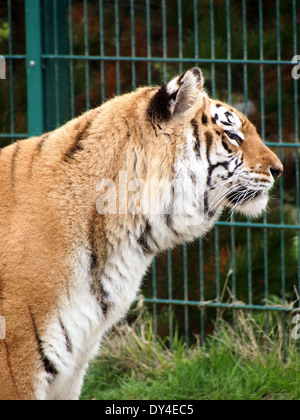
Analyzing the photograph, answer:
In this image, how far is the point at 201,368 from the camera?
4207 mm

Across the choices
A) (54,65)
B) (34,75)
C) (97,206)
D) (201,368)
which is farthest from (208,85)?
(97,206)

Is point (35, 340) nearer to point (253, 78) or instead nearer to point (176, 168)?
point (176, 168)

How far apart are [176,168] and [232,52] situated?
2608 millimetres

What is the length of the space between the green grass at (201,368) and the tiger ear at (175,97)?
5.83 feet

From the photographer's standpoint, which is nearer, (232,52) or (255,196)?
(255,196)

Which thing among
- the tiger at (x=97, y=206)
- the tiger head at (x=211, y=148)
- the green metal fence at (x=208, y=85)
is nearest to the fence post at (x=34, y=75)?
the green metal fence at (x=208, y=85)

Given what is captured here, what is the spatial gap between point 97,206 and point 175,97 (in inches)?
20.8

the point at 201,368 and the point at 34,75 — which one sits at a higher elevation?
the point at 34,75

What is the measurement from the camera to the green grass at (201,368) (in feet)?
13.2

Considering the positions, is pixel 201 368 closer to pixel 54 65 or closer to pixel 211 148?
pixel 211 148

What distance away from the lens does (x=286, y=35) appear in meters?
5.16
